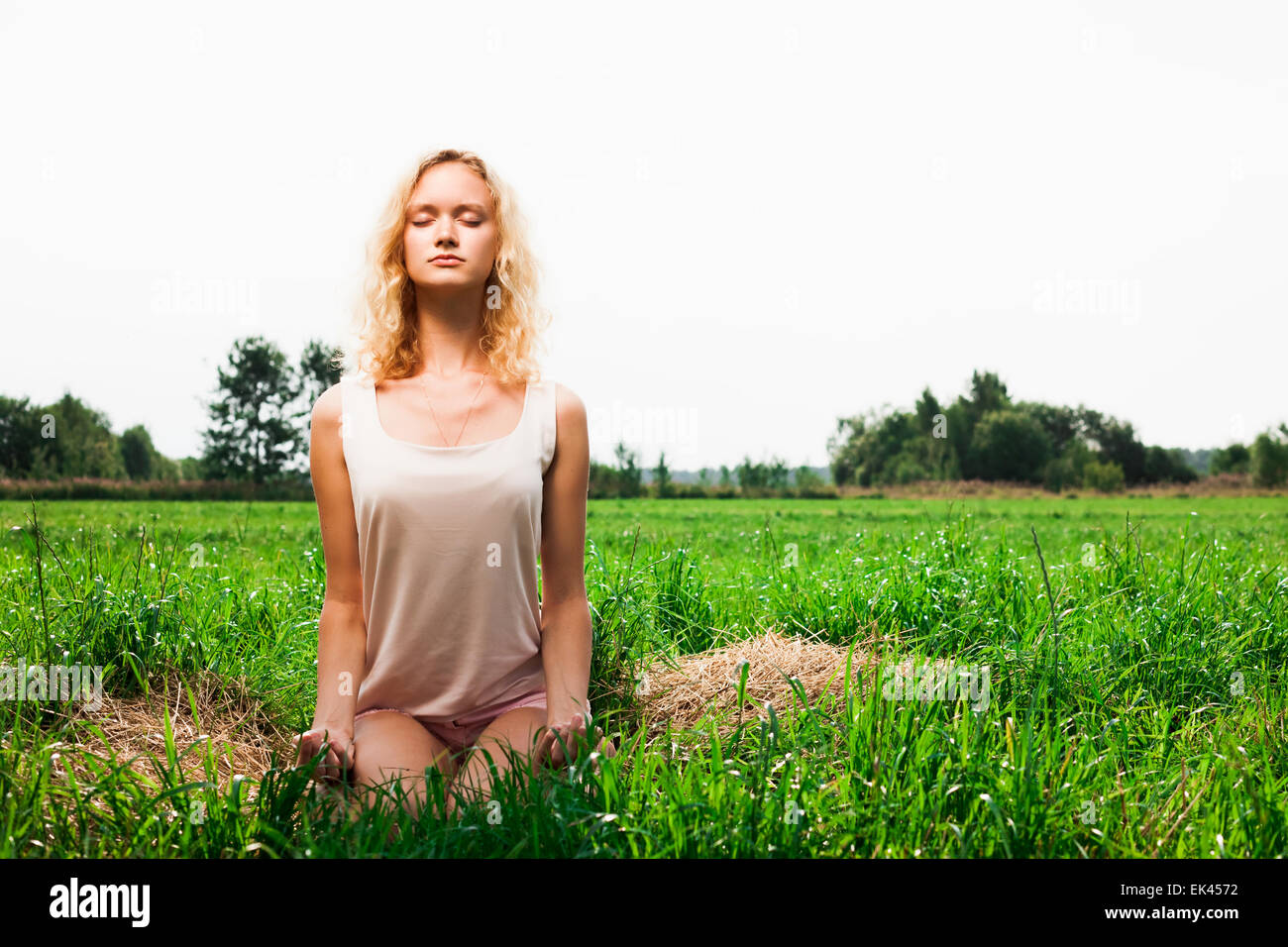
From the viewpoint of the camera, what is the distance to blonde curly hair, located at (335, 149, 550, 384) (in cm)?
266

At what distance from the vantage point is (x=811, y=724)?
281cm

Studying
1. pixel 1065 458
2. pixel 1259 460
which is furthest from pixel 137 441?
pixel 1259 460

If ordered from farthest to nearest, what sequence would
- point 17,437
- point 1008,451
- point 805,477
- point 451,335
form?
point 1008,451 < point 805,477 < point 17,437 < point 451,335

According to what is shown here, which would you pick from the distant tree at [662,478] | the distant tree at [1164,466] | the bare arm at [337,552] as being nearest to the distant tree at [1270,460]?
the distant tree at [1164,466]

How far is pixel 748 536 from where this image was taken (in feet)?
40.8

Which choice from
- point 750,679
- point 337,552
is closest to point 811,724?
point 750,679

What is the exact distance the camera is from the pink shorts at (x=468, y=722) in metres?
2.53

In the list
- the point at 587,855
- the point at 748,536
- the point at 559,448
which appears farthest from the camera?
the point at 748,536

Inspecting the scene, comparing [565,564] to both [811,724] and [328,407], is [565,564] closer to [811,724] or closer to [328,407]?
[328,407]

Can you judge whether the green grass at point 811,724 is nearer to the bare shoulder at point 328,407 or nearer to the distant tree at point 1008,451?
the bare shoulder at point 328,407

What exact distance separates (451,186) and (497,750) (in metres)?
1.67

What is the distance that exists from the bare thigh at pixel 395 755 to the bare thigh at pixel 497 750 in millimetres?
70

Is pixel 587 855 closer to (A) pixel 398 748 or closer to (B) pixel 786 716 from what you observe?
(A) pixel 398 748
